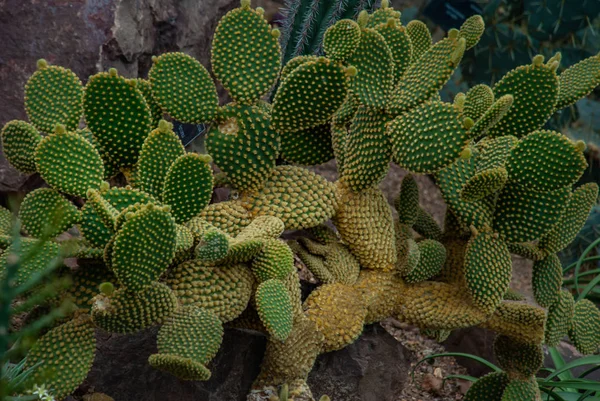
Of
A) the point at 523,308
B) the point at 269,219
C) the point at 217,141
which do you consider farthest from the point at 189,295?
the point at 523,308

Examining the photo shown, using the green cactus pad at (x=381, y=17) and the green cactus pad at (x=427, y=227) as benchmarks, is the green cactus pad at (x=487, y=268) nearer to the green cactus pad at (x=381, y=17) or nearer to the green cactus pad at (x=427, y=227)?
the green cactus pad at (x=427, y=227)

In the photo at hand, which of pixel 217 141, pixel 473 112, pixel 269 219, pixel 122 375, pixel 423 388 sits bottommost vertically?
pixel 423 388

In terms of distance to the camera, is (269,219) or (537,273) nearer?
(269,219)

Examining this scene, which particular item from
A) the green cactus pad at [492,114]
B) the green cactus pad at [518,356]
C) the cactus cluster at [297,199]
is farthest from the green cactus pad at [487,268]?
the green cactus pad at [492,114]

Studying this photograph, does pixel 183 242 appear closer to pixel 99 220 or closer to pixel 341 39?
pixel 99 220

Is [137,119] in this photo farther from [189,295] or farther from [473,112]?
[473,112]

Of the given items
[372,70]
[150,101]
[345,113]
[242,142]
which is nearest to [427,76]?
[372,70]

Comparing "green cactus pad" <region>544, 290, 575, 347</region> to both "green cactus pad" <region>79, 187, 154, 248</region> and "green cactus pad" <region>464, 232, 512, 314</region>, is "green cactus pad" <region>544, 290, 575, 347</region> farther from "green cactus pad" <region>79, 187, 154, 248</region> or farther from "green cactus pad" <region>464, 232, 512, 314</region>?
"green cactus pad" <region>79, 187, 154, 248</region>
